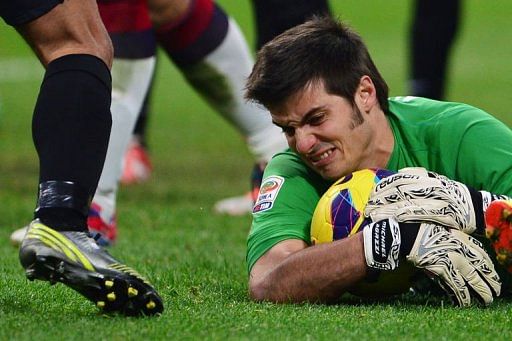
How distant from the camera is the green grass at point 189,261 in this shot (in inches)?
130

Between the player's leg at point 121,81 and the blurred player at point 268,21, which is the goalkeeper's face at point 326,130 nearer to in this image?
the player's leg at point 121,81

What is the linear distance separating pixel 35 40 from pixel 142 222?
3097mm

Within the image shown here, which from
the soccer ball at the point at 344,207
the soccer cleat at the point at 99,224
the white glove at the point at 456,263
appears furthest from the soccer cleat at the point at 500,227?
the soccer cleat at the point at 99,224

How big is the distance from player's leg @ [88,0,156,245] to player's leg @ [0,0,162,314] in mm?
1978

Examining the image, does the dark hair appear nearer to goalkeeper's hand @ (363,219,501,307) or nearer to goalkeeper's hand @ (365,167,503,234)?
goalkeeper's hand @ (365,167,503,234)

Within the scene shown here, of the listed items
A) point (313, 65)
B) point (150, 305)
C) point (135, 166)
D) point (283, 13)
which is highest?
point (313, 65)

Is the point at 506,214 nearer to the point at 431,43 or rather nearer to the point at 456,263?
the point at 456,263

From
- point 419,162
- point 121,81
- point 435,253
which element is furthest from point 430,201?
point 121,81

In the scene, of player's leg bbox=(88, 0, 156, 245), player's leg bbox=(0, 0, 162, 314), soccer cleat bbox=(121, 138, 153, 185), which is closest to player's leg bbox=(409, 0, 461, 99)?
soccer cleat bbox=(121, 138, 153, 185)

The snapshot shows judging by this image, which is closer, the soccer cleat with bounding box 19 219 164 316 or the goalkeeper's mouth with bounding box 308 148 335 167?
the soccer cleat with bounding box 19 219 164 316

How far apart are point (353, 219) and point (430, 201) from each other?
29cm

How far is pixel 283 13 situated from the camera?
19.4ft

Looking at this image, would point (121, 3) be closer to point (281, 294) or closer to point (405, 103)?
point (405, 103)

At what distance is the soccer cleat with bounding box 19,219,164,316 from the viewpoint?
3.16 meters
